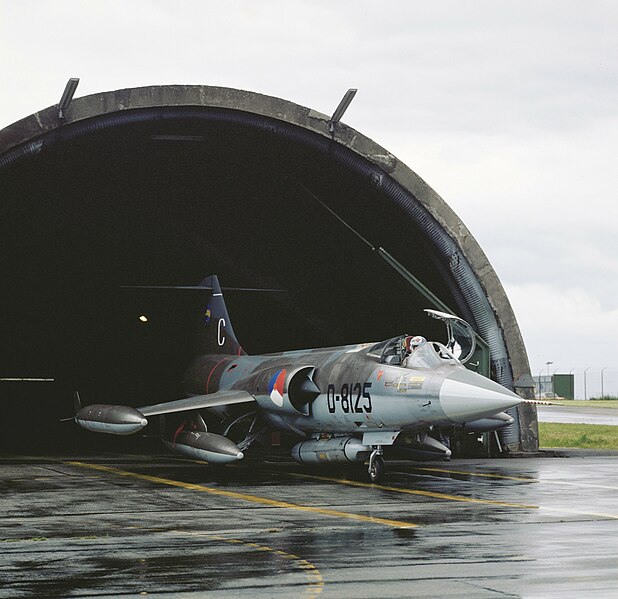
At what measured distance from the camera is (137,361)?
3734 centimetres

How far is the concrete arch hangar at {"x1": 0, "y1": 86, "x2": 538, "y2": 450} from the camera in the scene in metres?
21.0

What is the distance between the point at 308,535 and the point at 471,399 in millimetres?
5699

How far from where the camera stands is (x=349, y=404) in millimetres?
17266

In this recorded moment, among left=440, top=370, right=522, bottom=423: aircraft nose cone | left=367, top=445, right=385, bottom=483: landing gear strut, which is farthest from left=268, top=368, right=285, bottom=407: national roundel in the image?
left=440, top=370, right=522, bottom=423: aircraft nose cone

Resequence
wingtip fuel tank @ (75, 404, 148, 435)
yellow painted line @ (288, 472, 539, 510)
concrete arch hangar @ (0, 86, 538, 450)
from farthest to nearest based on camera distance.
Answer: concrete arch hangar @ (0, 86, 538, 450) → wingtip fuel tank @ (75, 404, 148, 435) → yellow painted line @ (288, 472, 539, 510)

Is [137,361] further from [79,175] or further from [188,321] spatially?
[79,175]

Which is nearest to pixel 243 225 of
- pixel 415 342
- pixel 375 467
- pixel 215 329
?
pixel 215 329

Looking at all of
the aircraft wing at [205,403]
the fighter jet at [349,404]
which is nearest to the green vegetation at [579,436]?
the fighter jet at [349,404]

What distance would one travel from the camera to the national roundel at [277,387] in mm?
18359

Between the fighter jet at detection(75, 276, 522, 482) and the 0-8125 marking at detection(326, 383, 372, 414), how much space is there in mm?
16

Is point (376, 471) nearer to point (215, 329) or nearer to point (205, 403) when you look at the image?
point (205, 403)

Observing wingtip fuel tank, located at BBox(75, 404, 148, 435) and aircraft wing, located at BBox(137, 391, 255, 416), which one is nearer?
wingtip fuel tank, located at BBox(75, 404, 148, 435)

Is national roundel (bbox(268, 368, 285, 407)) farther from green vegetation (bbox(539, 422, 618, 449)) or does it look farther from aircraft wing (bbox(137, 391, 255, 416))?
green vegetation (bbox(539, 422, 618, 449))

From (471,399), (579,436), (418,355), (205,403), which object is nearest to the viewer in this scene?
(471,399)
